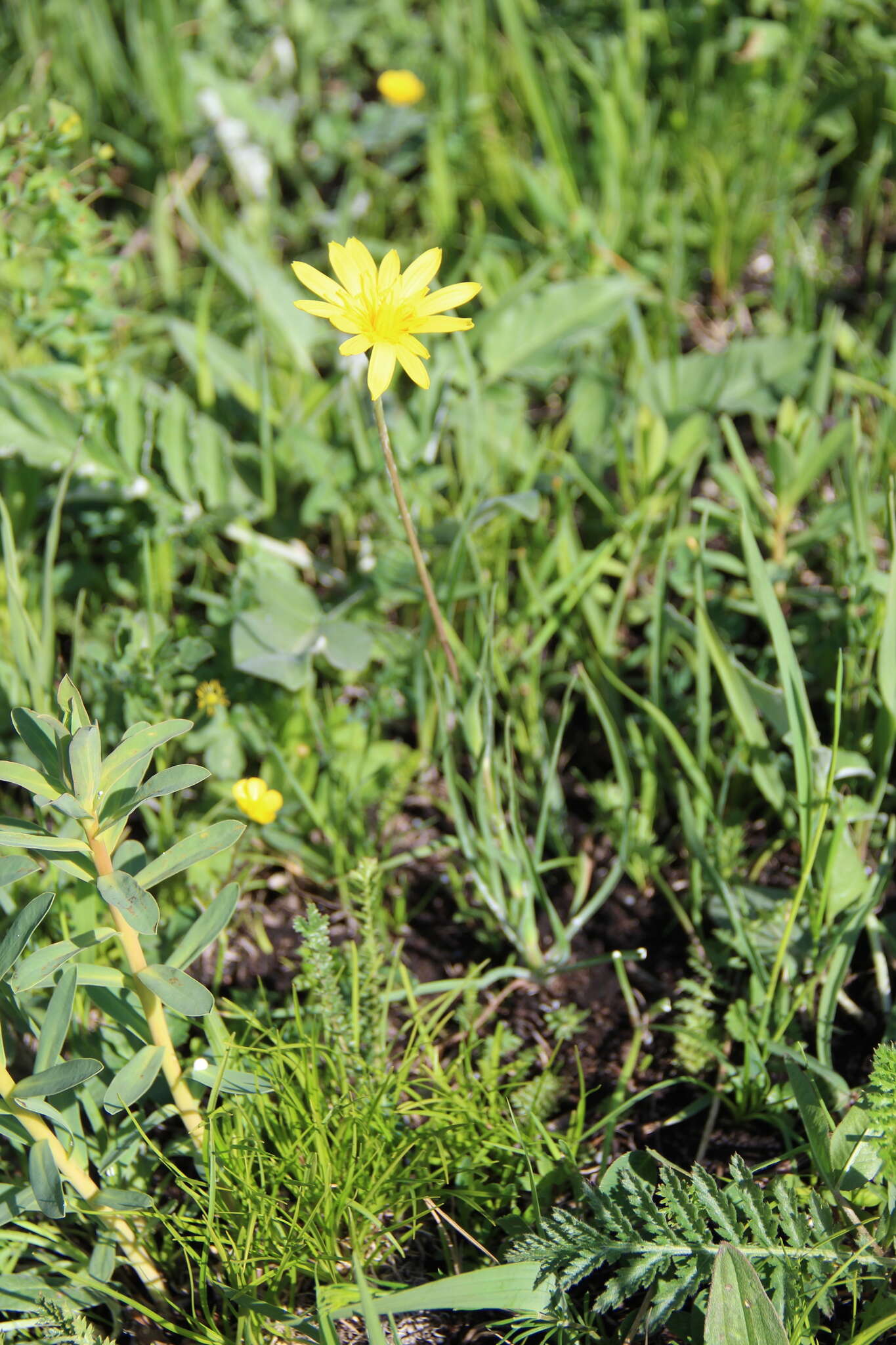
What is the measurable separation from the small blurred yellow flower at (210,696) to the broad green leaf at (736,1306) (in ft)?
3.67

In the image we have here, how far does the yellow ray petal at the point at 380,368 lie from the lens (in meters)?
1.26

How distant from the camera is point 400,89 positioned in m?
2.92

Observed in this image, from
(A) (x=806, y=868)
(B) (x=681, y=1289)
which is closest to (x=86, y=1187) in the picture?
(B) (x=681, y=1289)

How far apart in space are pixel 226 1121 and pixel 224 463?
1237 millimetres

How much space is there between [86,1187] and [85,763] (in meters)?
0.57

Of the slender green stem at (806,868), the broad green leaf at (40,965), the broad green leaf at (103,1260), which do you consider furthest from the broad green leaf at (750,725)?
the broad green leaf at (103,1260)

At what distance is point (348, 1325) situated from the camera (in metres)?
1.42

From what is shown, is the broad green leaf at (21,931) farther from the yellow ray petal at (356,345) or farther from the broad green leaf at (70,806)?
the yellow ray petal at (356,345)

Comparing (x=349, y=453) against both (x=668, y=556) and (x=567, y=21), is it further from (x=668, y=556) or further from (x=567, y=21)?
(x=567, y=21)

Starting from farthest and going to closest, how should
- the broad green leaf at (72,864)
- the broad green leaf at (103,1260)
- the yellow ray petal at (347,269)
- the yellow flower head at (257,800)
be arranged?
the yellow flower head at (257,800), the yellow ray petal at (347,269), the broad green leaf at (103,1260), the broad green leaf at (72,864)

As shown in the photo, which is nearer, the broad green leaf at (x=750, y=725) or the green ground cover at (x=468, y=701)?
the green ground cover at (x=468, y=701)

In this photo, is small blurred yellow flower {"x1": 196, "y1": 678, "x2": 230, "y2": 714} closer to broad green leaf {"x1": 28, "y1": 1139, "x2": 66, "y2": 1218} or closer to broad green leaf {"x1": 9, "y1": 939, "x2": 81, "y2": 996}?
broad green leaf {"x1": 9, "y1": 939, "x2": 81, "y2": 996}

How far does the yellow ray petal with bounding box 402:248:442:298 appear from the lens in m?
1.45

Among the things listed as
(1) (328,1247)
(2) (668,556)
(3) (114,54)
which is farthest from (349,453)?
(3) (114,54)
